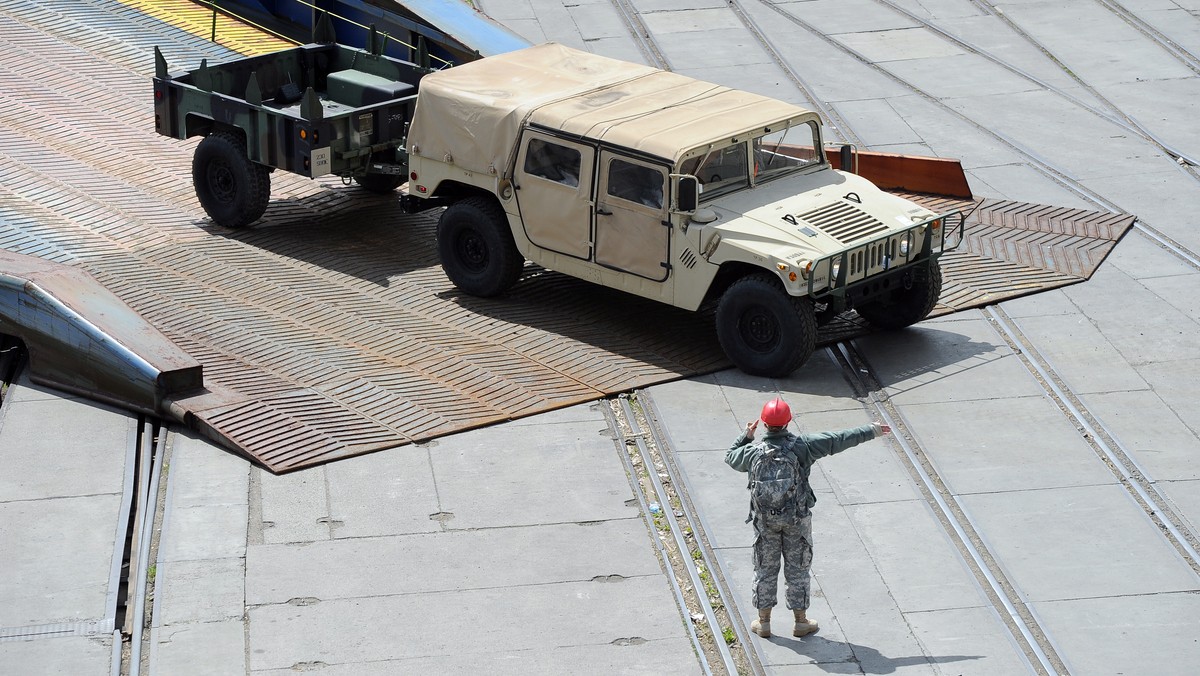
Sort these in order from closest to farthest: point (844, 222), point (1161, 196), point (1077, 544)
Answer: point (1077, 544), point (844, 222), point (1161, 196)

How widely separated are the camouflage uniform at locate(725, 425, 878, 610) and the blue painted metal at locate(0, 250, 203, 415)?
14.9 feet

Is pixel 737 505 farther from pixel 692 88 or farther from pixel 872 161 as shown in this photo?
pixel 872 161

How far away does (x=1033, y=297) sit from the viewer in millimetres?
13117

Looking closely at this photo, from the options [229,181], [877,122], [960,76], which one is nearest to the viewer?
[229,181]

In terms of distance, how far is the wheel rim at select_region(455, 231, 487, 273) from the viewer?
42.7 ft

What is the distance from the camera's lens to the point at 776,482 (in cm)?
818

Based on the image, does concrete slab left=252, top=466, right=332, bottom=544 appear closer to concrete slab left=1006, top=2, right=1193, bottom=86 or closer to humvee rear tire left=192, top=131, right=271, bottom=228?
humvee rear tire left=192, top=131, right=271, bottom=228

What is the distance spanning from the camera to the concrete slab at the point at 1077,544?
29.9 ft

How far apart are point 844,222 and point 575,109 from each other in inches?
89.5

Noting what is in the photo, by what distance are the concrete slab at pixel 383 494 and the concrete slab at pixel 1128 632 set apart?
3.77m

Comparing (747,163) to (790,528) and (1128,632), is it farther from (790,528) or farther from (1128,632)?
(1128,632)

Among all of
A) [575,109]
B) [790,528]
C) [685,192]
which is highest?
[575,109]

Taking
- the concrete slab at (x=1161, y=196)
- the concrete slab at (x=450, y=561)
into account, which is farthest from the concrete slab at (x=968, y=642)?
the concrete slab at (x=1161, y=196)

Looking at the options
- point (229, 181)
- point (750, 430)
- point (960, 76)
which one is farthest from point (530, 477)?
point (960, 76)
